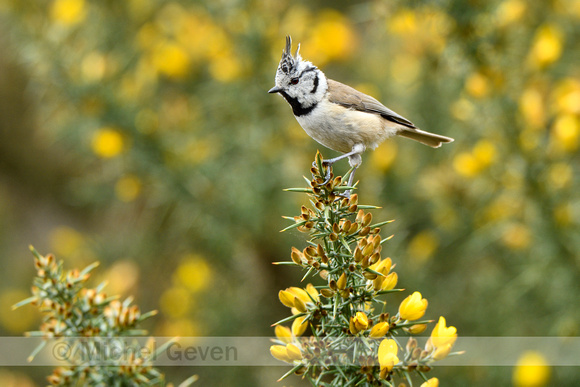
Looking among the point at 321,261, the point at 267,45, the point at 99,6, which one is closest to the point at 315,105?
the point at 321,261

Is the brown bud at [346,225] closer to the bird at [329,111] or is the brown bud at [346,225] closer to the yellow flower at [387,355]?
the yellow flower at [387,355]

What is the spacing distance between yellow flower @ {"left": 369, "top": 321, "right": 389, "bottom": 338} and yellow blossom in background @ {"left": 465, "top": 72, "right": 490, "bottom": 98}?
1933 millimetres

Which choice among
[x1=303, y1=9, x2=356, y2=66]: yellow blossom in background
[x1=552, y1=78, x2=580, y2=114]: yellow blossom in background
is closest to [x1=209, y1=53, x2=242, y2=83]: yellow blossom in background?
[x1=303, y1=9, x2=356, y2=66]: yellow blossom in background

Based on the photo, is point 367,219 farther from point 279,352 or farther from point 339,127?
point 339,127

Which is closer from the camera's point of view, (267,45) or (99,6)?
(267,45)

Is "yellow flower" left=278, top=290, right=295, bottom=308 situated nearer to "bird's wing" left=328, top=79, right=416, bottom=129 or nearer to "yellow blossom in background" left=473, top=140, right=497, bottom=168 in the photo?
"bird's wing" left=328, top=79, right=416, bottom=129

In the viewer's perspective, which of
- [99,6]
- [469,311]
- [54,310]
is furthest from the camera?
[99,6]

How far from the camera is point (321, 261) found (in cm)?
133

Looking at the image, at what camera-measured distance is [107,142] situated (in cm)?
334

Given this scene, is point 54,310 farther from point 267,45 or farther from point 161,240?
point 161,240

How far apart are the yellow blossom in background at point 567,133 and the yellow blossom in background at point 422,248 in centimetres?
100

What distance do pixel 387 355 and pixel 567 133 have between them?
2.04 meters

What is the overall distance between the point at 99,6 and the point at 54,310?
3.28m

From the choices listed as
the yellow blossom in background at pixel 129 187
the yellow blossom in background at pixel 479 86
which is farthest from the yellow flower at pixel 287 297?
the yellow blossom in background at pixel 129 187
